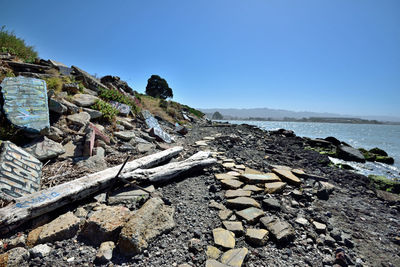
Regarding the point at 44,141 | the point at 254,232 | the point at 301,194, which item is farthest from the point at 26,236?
the point at 301,194

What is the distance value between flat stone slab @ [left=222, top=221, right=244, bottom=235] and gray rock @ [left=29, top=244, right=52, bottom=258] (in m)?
2.16

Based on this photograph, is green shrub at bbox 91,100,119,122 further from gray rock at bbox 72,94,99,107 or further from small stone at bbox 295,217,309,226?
small stone at bbox 295,217,309,226

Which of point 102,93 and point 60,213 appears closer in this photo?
point 60,213

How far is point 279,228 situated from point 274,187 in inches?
48.4

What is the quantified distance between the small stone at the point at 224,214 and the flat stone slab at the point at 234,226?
0.12 metres

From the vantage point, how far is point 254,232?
7.76ft

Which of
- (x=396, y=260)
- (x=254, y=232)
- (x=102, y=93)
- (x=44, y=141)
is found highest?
(x=102, y=93)

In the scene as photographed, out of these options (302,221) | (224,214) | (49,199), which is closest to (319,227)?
(302,221)

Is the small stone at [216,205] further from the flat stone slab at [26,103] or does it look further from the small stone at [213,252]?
the flat stone slab at [26,103]

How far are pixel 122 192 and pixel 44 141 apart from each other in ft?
7.11

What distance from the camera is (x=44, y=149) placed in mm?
3465

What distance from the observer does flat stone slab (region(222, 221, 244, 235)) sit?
7.85ft

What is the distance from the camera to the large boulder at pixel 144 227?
76.7 inches

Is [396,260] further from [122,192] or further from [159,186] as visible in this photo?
[122,192]
